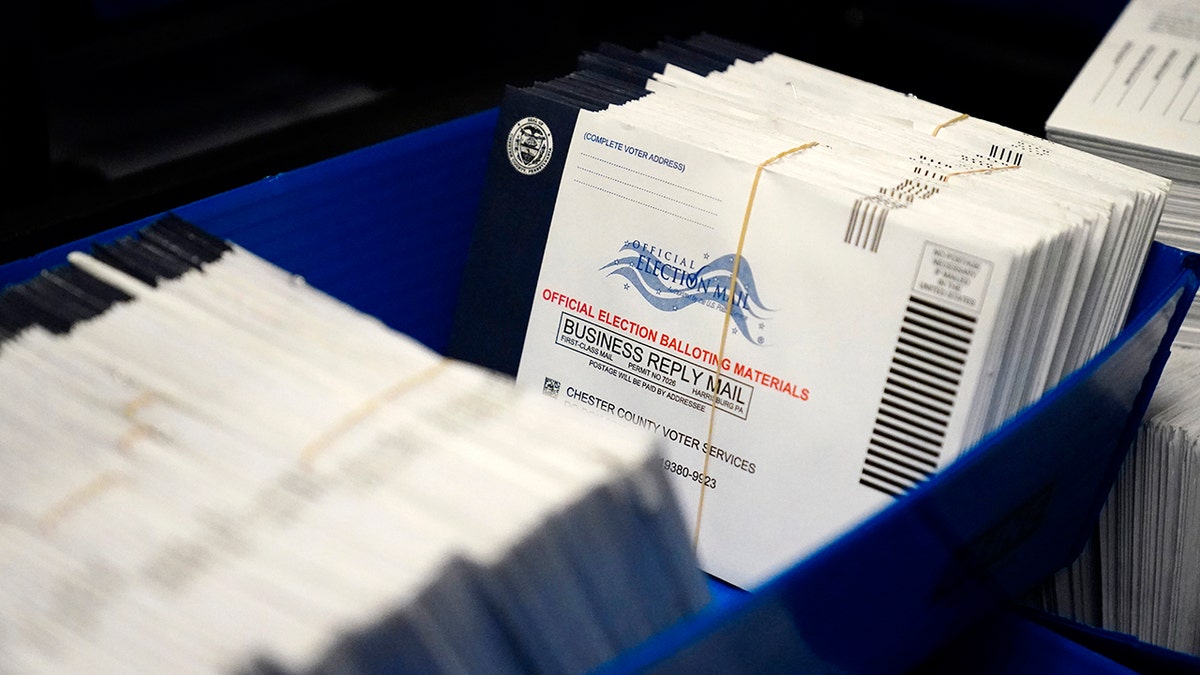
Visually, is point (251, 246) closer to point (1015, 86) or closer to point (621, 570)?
point (621, 570)

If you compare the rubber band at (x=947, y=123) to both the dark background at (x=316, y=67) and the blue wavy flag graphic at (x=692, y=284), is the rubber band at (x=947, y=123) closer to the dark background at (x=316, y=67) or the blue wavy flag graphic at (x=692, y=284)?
the blue wavy flag graphic at (x=692, y=284)

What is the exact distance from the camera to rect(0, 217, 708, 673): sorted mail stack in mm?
526

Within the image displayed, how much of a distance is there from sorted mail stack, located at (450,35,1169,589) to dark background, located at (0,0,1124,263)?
0.78 feet

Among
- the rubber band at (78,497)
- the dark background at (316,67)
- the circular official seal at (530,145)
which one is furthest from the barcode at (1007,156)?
the rubber band at (78,497)

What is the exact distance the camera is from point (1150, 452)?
1.11 metres

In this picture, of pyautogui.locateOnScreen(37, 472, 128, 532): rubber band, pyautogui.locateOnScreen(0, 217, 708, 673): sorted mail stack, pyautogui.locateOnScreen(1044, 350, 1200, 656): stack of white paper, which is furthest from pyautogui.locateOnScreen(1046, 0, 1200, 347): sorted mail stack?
pyautogui.locateOnScreen(37, 472, 128, 532): rubber band

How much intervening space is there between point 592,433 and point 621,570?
0.07m

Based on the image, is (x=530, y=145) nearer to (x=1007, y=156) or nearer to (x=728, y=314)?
(x=728, y=314)

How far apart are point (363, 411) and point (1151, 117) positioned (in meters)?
0.95

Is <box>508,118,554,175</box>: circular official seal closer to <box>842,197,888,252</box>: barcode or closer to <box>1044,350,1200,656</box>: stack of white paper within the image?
<box>842,197,888,252</box>: barcode

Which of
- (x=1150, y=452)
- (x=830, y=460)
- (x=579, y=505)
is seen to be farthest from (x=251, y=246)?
(x=1150, y=452)

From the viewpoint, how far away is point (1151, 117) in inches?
49.7

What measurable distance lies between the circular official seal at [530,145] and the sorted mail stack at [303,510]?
463 millimetres

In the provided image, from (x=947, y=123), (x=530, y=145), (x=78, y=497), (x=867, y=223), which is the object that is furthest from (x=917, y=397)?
(x=78, y=497)
